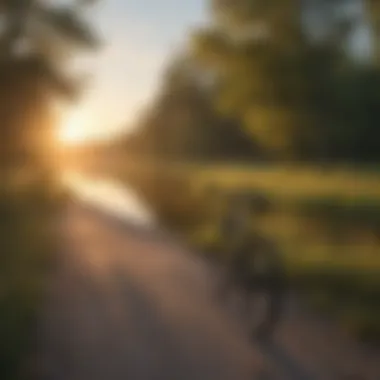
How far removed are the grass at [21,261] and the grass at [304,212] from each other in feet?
0.88

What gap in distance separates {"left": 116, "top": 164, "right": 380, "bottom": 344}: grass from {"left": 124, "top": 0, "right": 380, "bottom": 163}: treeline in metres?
0.05

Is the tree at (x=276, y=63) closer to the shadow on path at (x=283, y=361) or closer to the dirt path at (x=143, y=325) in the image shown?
the dirt path at (x=143, y=325)

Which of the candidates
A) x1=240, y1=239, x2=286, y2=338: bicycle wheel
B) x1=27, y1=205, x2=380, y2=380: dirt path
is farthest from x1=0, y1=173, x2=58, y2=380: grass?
x1=240, y1=239, x2=286, y2=338: bicycle wheel

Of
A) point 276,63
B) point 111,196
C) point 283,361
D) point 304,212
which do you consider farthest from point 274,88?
point 283,361

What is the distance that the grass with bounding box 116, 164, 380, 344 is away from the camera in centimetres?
184

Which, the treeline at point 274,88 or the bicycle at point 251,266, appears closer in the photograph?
the treeline at point 274,88

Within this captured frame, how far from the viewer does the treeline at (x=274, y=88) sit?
6.05 feet

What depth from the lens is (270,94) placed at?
1.89 metres

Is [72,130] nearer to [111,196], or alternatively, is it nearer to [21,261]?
[111,196]

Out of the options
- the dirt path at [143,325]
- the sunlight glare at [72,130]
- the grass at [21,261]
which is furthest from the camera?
the dirt path at [143,325]

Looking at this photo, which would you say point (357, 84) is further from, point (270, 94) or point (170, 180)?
point (170, 180)

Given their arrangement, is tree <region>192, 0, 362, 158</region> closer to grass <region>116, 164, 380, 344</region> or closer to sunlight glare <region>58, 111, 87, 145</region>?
grass <region>116, 164, 380, 344</region>

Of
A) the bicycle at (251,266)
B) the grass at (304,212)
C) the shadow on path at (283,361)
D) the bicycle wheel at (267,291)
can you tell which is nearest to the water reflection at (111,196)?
the grass at (304,212)

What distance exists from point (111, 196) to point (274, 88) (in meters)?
0.48
